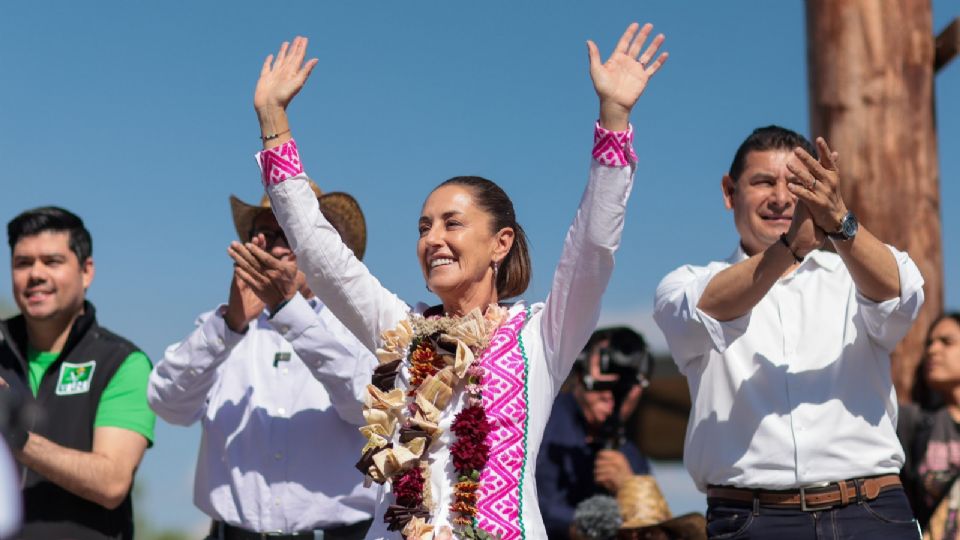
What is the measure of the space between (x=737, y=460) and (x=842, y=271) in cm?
70

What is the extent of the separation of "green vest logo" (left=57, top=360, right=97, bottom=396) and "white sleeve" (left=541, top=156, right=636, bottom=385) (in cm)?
242

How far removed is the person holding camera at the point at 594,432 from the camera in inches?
233

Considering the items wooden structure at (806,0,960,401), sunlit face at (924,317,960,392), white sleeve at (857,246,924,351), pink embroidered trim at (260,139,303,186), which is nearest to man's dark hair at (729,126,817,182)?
white sleeve at (857,246,924,351)

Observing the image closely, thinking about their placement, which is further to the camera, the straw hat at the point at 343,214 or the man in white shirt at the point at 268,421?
the straw hat at the point at 343,214

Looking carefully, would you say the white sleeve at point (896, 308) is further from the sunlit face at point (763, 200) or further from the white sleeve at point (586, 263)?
the white sleeve at point (586, 263)

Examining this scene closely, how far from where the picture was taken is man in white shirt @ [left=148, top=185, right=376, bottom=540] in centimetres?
469

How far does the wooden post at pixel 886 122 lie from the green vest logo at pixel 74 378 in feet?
12.3

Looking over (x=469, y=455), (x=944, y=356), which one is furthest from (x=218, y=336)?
(x=944, y=356)

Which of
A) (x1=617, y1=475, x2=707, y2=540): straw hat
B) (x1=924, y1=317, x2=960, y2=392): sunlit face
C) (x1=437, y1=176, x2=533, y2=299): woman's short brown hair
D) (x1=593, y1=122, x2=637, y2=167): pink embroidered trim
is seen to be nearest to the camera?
(x1=593, y1=122, x2=637, y2=167): pink embroidered trim

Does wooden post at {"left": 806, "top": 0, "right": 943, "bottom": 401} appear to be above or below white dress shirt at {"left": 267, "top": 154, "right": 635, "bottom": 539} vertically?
above

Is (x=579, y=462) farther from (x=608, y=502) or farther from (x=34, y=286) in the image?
(x=34, y=286)

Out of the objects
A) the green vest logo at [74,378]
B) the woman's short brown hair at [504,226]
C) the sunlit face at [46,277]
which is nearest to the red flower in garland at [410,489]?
the woman's short brown hair at [504,226]

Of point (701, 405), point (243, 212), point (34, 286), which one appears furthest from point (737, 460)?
point (34, 286)

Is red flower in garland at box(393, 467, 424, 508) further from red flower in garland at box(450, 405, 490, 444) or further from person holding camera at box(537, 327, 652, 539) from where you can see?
person holding camera at box(537, 327, 652, 539)
